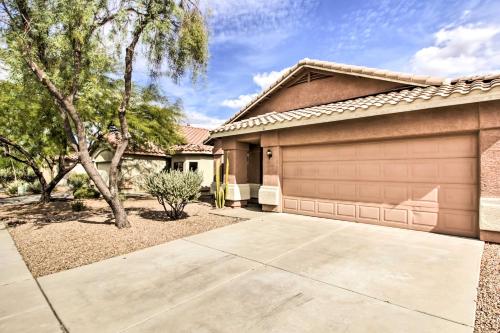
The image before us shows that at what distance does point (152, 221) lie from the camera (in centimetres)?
910

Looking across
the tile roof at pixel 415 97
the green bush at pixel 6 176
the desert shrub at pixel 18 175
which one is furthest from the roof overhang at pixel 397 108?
the green bush at pixel 6 176

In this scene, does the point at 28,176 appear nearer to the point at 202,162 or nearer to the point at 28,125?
the point at 28,125

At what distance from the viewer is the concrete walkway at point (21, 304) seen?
3.17 m

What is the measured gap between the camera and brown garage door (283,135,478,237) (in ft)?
21.9

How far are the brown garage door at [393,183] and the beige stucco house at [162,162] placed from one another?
11.7 metres

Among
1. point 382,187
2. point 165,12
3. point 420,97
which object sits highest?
point 165,12

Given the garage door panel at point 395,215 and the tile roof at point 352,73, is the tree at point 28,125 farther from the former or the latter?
the garage door panel at point 395,215

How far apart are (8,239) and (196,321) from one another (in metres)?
7.21

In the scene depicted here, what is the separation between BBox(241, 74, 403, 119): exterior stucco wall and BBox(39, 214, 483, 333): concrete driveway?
5642mm

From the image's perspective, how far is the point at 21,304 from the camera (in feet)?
12.2

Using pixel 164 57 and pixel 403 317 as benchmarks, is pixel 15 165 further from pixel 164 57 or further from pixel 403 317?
pixel 403 317

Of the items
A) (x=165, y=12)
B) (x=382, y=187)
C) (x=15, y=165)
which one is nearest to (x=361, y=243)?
(x=382, y=187)

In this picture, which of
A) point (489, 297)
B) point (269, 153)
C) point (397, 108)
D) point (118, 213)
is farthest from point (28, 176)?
point (489, 297)

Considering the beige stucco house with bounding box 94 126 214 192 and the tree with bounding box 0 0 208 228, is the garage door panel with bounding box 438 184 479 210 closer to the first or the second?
the tree with bounding box 0 0 208 228
